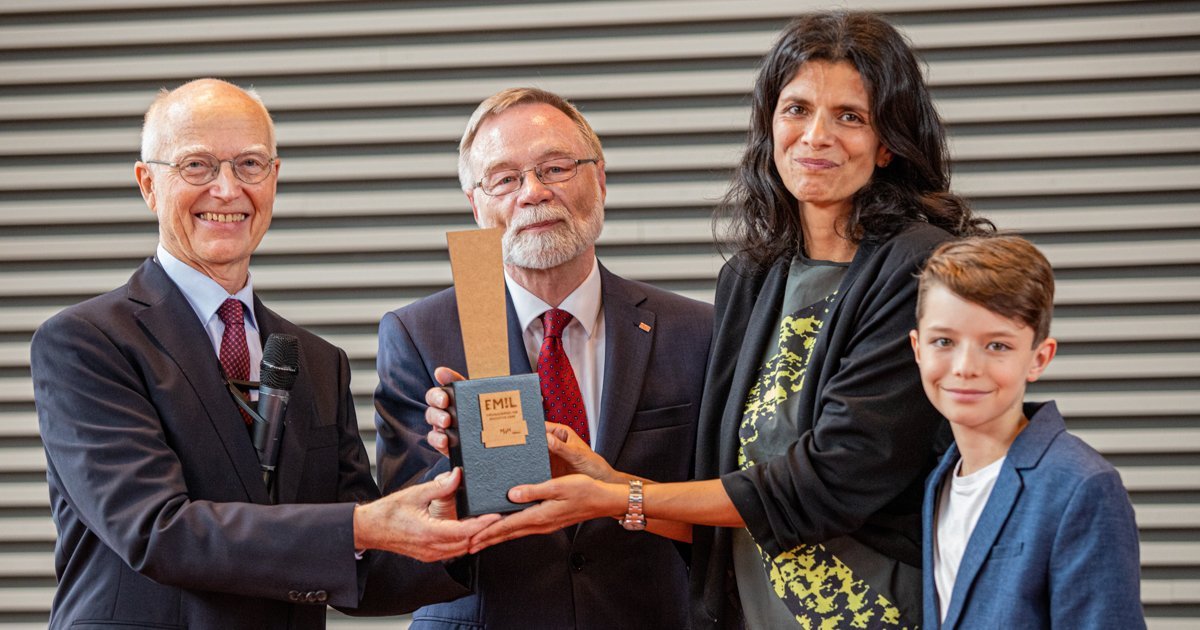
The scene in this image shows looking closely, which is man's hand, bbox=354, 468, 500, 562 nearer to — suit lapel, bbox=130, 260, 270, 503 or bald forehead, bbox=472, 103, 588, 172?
suit lapel, bbox=130, 260, 270, 503

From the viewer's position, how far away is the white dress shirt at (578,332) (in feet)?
8.78

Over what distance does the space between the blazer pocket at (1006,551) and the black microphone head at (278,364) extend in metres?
1.33

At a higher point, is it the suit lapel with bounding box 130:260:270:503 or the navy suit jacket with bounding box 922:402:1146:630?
the suit lapel with bounding box 130:260:270:503

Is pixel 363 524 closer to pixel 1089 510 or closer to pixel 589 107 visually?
pixel 1089 510

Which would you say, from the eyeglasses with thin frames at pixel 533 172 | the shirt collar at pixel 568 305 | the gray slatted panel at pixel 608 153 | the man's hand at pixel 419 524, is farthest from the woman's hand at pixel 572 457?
the gray slatted panel at pixel 608 153

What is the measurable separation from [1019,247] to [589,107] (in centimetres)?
251

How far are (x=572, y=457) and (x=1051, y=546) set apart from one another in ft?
3.08

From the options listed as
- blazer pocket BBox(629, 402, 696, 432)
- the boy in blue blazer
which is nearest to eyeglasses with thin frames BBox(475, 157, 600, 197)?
blazer pocket BBox(629, 402, 696, 432)

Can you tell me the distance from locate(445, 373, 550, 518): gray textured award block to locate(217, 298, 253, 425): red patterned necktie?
1.63 ft

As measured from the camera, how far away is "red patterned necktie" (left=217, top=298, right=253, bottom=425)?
2395 mm

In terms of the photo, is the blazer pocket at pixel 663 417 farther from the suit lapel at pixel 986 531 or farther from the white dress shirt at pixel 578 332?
Result: the suit lapel at pixel 986 531

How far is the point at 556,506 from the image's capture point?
2217mm

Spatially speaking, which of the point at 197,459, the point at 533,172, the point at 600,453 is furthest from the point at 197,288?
the point at 600,453

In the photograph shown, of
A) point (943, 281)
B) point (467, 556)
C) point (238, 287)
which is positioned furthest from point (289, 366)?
point (943, 281)
